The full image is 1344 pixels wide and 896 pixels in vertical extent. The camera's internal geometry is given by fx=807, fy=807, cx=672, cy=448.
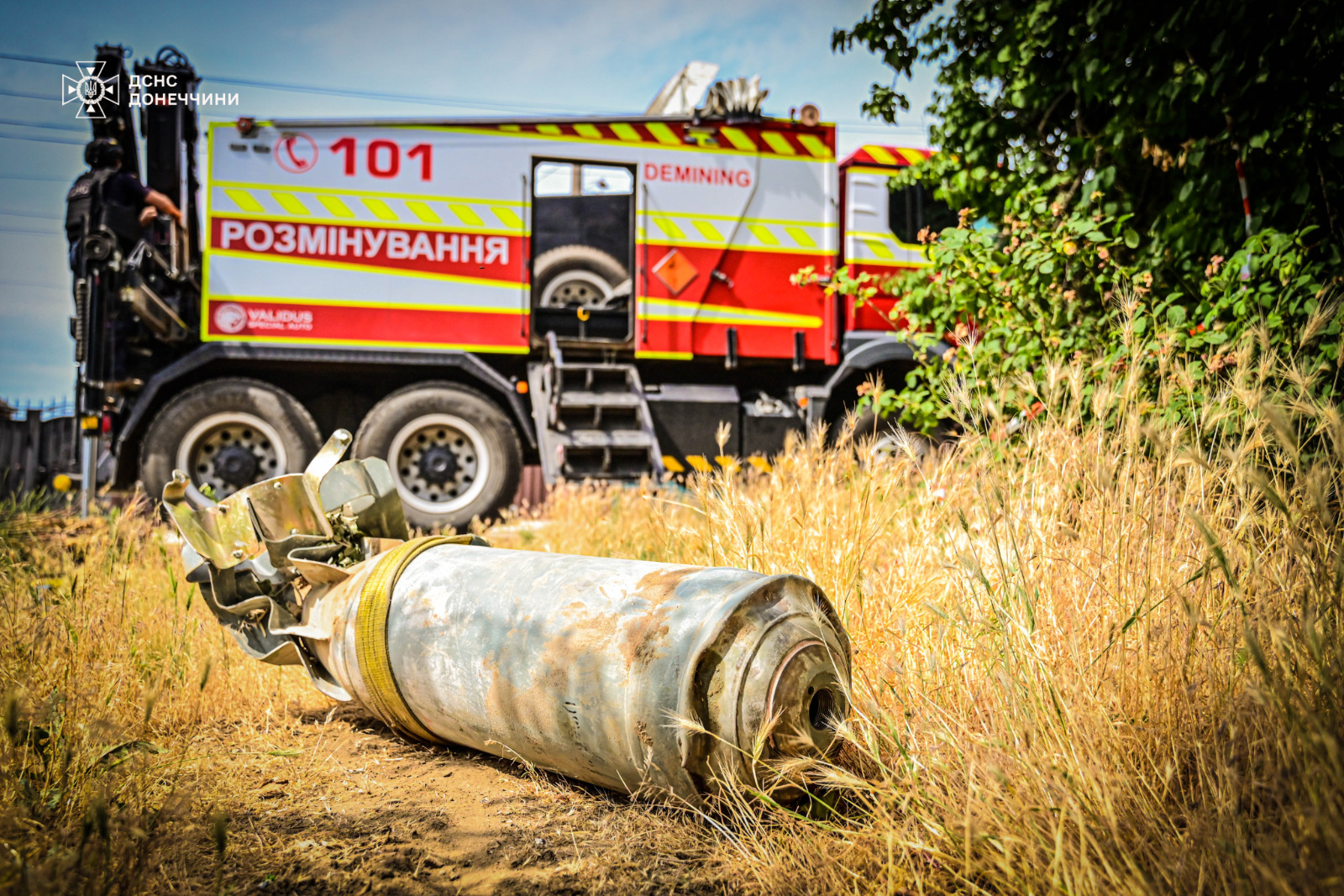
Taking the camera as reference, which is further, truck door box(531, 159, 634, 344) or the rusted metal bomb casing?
truck door box(531, 159, 634, 344)

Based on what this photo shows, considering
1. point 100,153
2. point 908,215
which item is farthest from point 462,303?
point 908,215

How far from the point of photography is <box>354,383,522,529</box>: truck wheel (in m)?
5.58

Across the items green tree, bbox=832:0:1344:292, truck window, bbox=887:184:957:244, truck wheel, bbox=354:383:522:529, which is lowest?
truck wheel, bbox=354:383:522:529

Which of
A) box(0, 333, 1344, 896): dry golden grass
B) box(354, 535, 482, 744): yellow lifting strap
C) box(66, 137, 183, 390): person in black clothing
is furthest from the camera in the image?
box(66, 137, 183, 390): person in black clothing

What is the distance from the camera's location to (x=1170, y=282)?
10.5 ft

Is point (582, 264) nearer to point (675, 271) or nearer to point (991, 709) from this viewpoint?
point (675, 271)

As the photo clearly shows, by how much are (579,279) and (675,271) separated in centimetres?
100

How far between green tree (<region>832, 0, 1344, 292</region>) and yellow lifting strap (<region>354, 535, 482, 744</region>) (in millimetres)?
2840

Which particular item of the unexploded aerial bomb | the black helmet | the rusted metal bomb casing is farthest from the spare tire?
the rusted metal bomb casing

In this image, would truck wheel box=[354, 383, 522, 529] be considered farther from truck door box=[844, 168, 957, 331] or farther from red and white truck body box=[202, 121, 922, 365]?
truck door box=[844, 168, 957, 331]

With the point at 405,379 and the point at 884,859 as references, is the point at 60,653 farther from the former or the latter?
the point at 405,379

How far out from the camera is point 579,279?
6.66 m

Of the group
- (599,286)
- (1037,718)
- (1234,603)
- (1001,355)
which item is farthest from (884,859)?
(599,286)

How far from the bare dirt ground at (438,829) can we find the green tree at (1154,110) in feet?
8.92
